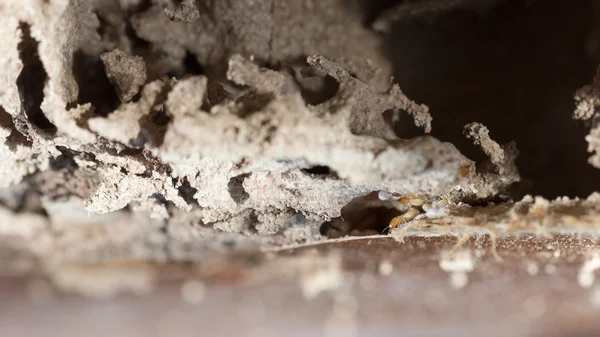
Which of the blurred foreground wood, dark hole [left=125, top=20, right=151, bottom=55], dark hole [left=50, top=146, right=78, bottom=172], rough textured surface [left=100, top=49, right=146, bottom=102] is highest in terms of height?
dark hole [left=125, top=20, right=151, bottom=55]

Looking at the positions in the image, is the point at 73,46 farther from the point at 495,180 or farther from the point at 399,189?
the point at 495,180

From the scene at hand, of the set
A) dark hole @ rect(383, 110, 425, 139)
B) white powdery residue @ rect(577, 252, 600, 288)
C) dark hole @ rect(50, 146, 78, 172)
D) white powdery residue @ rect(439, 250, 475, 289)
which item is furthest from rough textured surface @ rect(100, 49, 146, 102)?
white powdery residue @ rect(577, 252, 600, 288)

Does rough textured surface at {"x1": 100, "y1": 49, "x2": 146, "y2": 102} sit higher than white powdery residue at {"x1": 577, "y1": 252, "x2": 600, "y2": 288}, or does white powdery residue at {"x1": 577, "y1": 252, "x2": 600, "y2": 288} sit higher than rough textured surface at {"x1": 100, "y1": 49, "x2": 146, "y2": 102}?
rough textured surface at {"x1": 100, "y1": 49, "x2": 146, "y2": 102}

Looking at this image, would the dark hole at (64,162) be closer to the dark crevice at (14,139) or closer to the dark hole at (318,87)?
the dark crevice at (14,139)

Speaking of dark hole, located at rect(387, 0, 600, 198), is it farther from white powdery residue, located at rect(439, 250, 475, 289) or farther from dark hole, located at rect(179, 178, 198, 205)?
dark hole, located at rect(179, 178, 198, 205)

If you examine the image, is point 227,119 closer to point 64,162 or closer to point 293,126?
point 293,126

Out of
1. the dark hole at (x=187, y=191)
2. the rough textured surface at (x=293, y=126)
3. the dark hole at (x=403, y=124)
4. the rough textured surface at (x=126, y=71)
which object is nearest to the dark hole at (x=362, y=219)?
the rough textured surface at (x=293, y=126)

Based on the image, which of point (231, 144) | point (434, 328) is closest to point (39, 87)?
point (231, 144)
